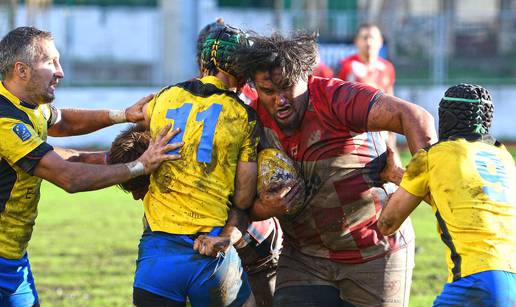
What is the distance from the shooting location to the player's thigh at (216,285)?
472cm

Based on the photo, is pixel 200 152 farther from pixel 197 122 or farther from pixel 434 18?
pixel 434 18

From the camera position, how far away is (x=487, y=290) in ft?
14.0

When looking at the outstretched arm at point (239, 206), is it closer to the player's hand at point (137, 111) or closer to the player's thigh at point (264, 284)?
the player's hand at point (137, 111)

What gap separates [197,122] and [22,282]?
147 centimetres

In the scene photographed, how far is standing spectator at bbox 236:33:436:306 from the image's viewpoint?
16.7ft

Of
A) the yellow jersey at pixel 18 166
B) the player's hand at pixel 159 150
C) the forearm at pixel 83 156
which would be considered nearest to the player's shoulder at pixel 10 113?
the yellow jersey at pixel 18 166

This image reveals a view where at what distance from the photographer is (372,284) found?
5.34m

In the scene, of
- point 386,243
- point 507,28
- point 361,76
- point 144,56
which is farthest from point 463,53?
point 386,243

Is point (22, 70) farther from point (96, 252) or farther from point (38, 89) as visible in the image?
point (96, 252)

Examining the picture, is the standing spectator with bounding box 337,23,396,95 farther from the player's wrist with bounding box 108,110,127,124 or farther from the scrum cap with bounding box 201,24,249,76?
the scrum cap with bounding box 201,24,249,76

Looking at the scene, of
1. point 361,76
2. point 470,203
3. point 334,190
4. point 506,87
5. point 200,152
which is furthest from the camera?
point 506,87

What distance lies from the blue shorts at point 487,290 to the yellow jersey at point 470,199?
3cm

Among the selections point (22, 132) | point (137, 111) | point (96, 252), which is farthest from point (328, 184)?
point (96, 252)

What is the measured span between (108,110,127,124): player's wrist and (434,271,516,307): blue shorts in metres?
2.36
